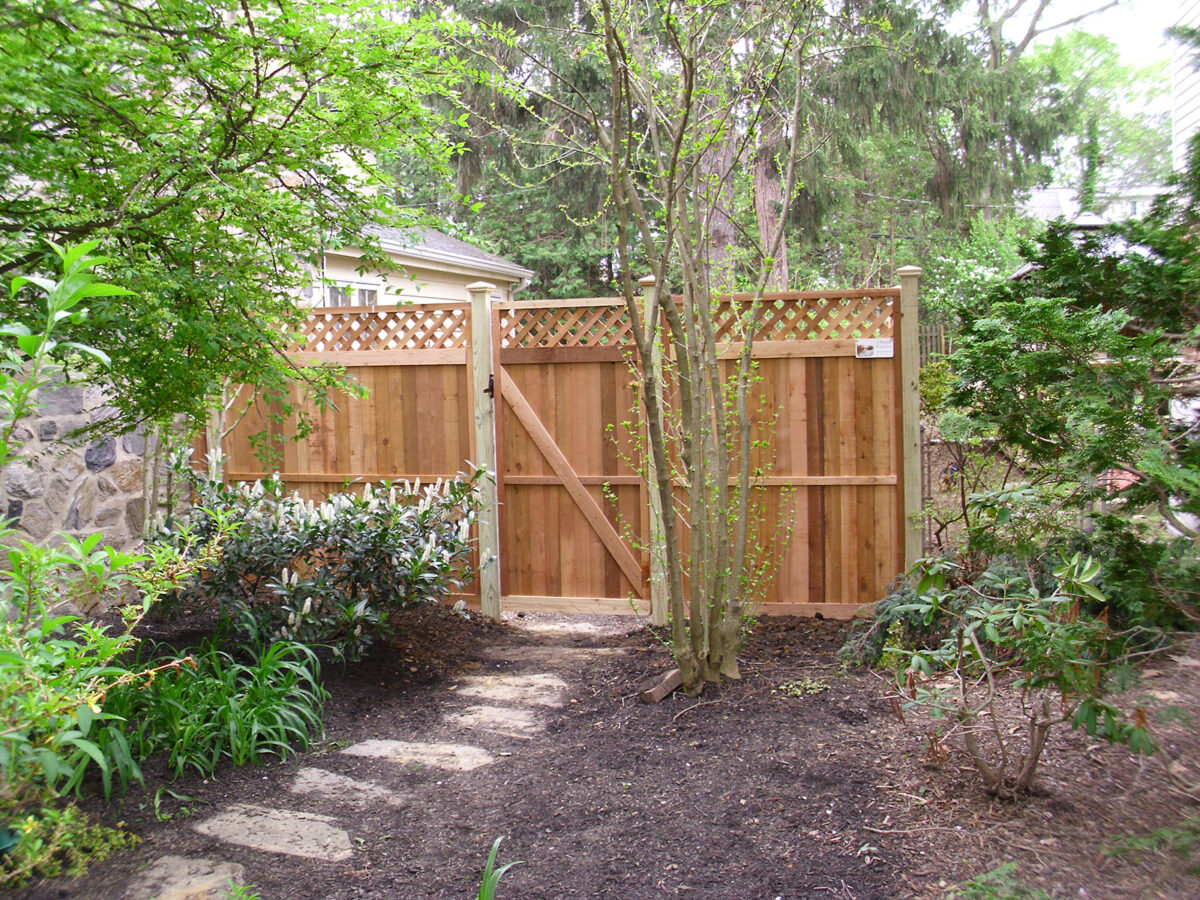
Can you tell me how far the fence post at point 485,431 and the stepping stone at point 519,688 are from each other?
1021 mm

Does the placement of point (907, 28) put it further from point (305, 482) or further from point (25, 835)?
point (25, 835)

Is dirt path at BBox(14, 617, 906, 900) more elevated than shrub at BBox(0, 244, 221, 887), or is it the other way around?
shrub at BBox(0, 244, 221, 887)

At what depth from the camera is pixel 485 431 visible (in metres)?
5.10

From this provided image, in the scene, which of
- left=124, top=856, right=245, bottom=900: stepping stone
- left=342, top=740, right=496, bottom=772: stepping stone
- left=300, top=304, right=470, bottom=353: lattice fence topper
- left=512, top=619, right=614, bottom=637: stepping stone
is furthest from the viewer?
left=300, top=304, right=470, bottom=353: lattice fence topper

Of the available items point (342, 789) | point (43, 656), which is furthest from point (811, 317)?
point (43, 656)

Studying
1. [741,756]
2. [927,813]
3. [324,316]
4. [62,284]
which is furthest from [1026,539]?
[324,316]

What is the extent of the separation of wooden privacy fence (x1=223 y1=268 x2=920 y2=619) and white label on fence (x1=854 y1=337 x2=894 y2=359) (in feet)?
0.03

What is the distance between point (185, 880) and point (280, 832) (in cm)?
32

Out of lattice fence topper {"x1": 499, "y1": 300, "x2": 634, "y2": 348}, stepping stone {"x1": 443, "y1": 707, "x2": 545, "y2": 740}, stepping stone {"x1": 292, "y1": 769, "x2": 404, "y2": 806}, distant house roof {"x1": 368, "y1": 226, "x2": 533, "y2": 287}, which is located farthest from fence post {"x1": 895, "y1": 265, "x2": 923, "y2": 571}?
distant house roof {"x1": 368, "y1": 226, "x2": 533, "y2": 287}

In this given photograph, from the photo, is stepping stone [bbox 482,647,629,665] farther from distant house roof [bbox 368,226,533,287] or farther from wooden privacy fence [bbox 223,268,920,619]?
distant house roof [bbox 368,226,533,287]

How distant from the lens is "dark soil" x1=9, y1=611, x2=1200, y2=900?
218 cm

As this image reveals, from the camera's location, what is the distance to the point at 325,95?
313 cm

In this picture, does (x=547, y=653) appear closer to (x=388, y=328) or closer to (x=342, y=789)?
(x=342, y=789)

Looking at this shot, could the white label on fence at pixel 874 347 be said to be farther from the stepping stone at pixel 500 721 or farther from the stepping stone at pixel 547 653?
the stepping stone at pixel 500 721
